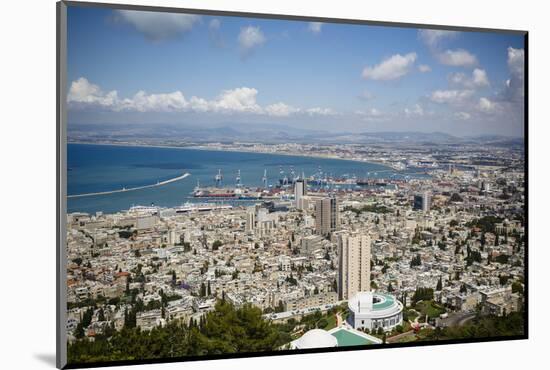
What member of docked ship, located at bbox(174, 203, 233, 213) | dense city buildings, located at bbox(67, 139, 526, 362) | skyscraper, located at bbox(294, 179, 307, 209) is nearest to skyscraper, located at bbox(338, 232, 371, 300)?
dense city buildings, located at bbox(67, 139, 526, 362)

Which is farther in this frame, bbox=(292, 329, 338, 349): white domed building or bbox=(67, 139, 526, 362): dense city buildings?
bbox=(292, 329, 338, 349): white domed building

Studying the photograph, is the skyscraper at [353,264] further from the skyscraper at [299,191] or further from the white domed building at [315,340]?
the skyscraper at [299,191]

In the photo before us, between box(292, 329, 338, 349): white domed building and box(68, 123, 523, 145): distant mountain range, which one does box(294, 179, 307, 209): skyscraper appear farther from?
box(292, 329, 338, 349): white domed building

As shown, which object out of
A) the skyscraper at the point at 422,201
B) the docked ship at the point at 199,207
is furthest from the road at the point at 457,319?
the docked ship at the point at 199,207

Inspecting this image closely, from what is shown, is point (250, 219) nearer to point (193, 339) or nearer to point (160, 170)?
point (160, 170)

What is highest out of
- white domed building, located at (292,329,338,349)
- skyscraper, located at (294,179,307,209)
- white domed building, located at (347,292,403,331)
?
skyscraper, located at (294,179,307,209)

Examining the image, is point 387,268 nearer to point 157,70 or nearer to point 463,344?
point 463,344

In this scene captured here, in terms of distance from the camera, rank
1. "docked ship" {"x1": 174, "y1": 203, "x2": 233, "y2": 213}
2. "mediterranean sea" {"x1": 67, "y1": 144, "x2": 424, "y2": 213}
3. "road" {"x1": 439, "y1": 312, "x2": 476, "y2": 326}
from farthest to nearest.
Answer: "road" {"x1": 439, "y1": 312, "x2": 476, "y2": 326} < "docked ship" {"x1": 174, "y1": 203, "x2": 233, "y2": 213} < "mediterranean sea" {"x1": 67, "y1": 144, "x2": 424, "y2": 213}
